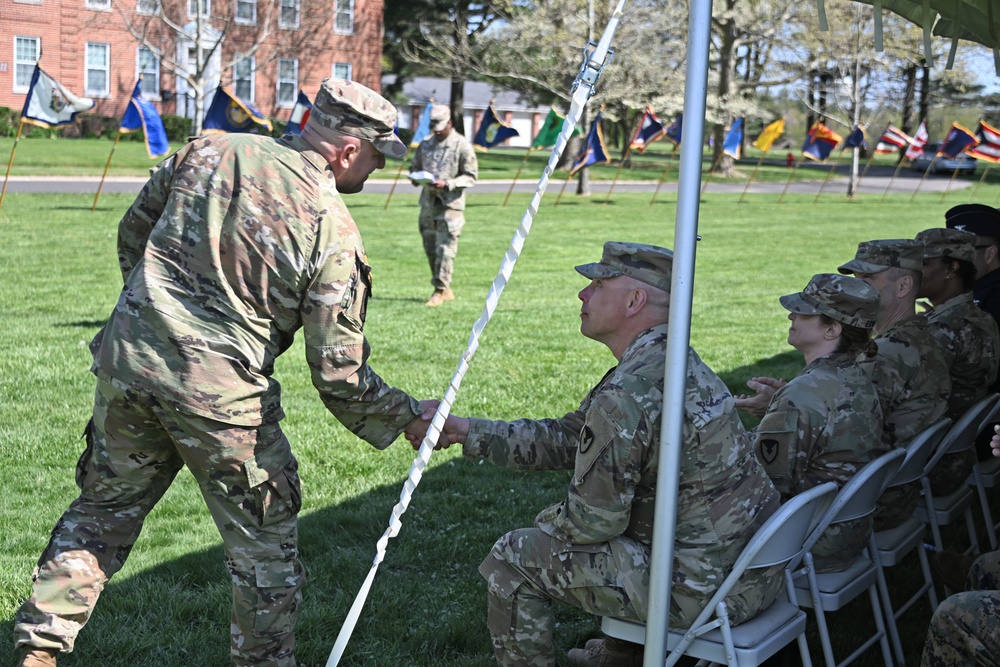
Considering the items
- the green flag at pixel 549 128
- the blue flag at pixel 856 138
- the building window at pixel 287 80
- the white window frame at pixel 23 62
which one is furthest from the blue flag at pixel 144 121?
the building window at pixel 287 80

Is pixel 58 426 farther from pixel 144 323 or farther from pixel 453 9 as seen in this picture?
pixel 453 9

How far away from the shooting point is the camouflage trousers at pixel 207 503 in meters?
3.40

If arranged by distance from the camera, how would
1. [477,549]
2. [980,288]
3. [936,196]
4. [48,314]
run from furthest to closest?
[936,196], [48,314], [980,288], [477,549]

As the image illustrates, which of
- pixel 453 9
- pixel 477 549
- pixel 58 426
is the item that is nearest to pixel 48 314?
pixel 58 426

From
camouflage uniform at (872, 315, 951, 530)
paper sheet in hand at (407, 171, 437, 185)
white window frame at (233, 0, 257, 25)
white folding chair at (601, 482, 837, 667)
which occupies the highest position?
white window frame at (233, 0, 257, 25)

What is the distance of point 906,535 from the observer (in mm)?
4375

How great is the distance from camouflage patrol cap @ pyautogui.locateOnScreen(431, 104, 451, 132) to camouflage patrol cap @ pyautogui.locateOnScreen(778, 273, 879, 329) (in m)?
7.95

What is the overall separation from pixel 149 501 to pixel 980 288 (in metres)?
4.64

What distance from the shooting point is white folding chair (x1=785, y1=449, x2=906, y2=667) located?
3525mm

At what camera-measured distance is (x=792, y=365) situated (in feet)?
31.6

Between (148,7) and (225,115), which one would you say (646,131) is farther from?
(148,7)

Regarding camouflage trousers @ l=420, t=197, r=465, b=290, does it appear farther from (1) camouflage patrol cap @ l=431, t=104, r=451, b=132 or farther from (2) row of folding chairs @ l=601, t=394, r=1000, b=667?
(2) row of folding chairs @ l=601, t=394, r=1000, b=667

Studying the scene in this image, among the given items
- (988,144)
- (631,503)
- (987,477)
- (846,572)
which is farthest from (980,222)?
(988,144)

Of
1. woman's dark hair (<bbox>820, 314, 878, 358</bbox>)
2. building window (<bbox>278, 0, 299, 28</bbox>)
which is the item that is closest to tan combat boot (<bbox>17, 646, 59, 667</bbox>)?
woman's dark hair (<bbox>820, 314, 878, 358</bbox>)
